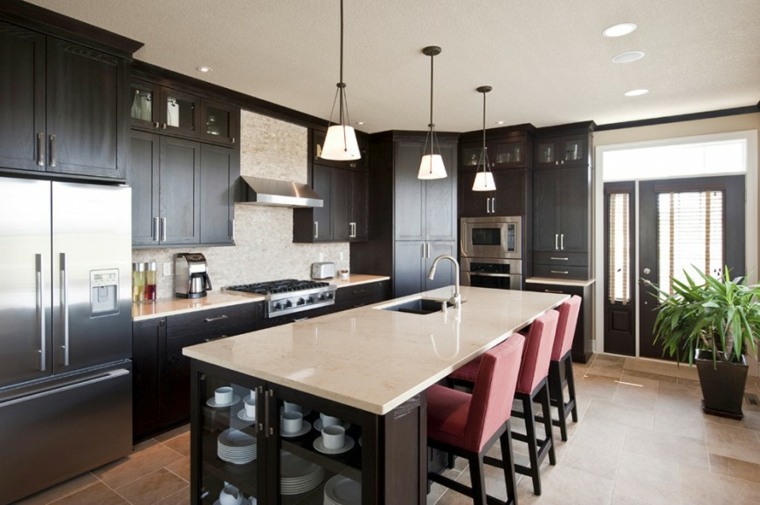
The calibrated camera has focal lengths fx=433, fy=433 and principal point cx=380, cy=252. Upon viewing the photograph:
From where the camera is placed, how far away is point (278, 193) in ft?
13.8

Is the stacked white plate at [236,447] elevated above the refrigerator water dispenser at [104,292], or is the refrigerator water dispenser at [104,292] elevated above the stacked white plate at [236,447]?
the refrigerator water dispenser at [104,292]

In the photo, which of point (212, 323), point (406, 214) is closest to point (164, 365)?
point (212, 323)

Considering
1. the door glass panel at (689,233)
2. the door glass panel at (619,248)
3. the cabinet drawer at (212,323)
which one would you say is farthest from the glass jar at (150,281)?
the door glass panel at (689,233)

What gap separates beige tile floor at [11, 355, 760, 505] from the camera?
7.94ft

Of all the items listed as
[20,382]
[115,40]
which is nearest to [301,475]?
[20,382]

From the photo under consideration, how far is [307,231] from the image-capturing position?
15.9 feet

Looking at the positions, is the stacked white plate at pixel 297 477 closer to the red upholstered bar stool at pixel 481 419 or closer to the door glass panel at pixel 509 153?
the red upholstered bar stool at pixel 481 419

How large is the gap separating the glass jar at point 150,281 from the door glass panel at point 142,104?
114 centimetres

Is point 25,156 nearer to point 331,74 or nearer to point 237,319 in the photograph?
point 237,319

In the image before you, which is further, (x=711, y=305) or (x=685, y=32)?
(x=711, y=305)

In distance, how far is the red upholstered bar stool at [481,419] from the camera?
1.78m

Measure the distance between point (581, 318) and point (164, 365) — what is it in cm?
420

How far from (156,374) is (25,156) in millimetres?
1592

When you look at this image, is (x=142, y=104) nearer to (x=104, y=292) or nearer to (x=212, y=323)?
(x=104, y=292)
